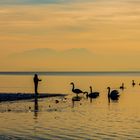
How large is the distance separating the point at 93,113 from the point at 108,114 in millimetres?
1090

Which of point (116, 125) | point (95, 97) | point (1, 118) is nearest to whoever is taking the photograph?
point (116, 125)

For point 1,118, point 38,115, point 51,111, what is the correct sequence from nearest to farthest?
1. point 1,118
2. point 38,115
3. point 51,111

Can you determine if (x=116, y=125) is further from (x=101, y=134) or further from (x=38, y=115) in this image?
(x=38, y=115)

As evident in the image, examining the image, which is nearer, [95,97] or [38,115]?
[38,115]

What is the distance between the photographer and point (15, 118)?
3303 centimetres

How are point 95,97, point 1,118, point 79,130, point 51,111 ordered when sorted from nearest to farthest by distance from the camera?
1. point 79,130
2. point 1,118
3. point 51,111
4. point 95,97

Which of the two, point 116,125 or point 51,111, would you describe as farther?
point 51,111

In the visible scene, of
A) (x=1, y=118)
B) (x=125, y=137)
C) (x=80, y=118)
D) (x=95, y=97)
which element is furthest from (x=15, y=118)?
(x=95, y=97)

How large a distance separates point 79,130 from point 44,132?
1991mm

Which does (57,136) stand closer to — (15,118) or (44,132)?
(44,132)

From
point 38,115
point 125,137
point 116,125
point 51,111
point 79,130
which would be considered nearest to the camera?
point 125,137

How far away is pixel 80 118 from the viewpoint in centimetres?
3391

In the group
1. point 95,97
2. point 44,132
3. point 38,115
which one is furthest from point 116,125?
point 95,97

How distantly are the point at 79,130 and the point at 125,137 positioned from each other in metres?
3.27
